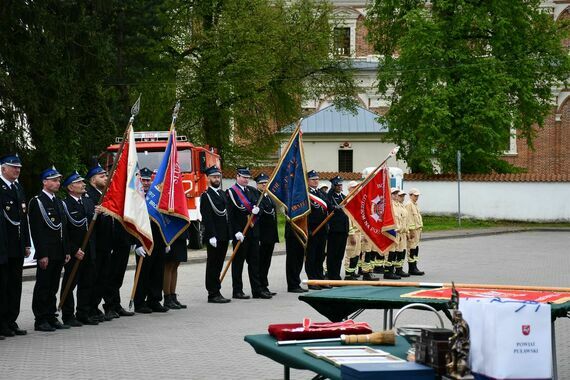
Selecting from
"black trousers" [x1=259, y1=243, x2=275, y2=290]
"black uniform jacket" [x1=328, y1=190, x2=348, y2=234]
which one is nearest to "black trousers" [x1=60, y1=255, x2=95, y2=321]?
"black trousers" [x1=259, y1=243, x2=275, y2=290]

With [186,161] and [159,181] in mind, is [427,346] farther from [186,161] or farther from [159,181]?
[186,161]

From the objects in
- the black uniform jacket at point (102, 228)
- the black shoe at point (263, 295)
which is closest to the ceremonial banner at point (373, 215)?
the black shoe at point (263, 295)

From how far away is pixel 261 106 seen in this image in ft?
148

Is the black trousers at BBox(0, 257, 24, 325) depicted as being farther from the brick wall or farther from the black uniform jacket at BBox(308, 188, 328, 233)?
the brick wall

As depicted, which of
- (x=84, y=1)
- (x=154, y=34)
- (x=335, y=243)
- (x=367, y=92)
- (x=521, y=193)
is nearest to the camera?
(x=335, y=243)

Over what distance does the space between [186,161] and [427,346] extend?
73.6ft

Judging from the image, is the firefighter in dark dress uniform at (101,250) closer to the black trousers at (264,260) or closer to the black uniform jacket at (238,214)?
the black uniform jacket at (238,214)

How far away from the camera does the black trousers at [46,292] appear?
13008mm

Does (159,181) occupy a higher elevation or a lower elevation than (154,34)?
lower

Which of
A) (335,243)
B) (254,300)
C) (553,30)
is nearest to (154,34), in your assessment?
(335,243)

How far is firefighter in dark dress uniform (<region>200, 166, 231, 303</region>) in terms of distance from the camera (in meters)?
16.2

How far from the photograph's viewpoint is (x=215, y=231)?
16234mm

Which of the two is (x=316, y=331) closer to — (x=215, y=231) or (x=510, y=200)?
(x=215, y=231)

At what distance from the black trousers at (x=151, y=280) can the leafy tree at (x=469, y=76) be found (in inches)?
1196
